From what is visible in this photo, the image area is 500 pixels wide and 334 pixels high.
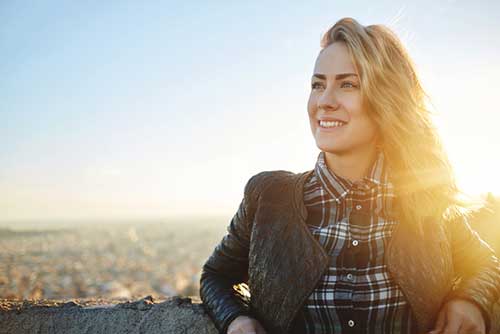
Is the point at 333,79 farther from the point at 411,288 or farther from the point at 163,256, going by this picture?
the point at 163,256

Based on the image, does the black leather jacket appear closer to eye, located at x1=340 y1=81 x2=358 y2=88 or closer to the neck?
the neck

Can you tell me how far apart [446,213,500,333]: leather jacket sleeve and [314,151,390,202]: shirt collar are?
495mm

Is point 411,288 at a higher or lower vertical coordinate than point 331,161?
lower

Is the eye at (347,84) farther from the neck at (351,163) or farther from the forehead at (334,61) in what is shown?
the neck at (351,163)

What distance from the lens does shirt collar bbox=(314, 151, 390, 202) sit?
211 cm

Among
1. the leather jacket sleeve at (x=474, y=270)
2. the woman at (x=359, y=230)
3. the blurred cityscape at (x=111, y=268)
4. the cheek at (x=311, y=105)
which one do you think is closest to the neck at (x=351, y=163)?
the woman at (x=359, y=230)

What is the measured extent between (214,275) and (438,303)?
116cm

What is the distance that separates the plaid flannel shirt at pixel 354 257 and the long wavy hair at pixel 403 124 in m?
0.12

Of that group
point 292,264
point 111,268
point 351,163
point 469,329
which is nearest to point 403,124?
point 351,163

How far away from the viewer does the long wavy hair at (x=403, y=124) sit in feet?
6.86

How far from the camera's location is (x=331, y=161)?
2.22 meters

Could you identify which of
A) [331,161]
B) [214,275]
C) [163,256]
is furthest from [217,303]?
[163,256]

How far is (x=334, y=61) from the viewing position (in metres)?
2.12

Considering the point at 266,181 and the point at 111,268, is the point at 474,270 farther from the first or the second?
the point at 111,268
